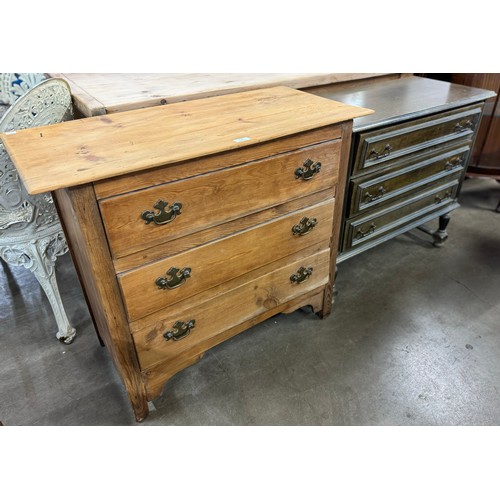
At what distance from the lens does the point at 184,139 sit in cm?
123

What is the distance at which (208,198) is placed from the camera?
1.26 meters

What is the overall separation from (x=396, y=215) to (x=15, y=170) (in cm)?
179

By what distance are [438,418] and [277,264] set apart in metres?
0.86

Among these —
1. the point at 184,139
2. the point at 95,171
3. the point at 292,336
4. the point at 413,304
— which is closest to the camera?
the point at 95,171

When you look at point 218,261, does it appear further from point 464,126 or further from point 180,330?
point 464,126

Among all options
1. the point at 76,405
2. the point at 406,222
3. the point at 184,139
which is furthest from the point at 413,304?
the point at 76,405

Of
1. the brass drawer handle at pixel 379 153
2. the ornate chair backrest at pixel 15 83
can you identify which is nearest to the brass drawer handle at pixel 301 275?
the brass drawer handle at pixel 379 153

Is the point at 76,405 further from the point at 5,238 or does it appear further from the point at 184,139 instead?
the point at 184,139

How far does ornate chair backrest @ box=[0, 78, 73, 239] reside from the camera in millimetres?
1430

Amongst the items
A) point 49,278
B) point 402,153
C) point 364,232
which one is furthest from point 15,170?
point 402,153

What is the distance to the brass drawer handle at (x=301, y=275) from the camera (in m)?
1.71

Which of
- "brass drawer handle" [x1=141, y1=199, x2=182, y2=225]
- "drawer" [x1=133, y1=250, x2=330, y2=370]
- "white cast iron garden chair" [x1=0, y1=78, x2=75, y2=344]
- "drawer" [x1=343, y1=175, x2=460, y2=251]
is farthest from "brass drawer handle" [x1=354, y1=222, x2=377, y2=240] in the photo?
"white cast iron garden chair" [x1=0, y1=78, x2=75, y2=344]

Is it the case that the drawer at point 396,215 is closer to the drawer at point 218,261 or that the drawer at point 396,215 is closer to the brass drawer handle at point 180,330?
the drawer at point 218,261

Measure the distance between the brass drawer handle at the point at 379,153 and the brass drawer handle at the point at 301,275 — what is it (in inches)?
22.6
